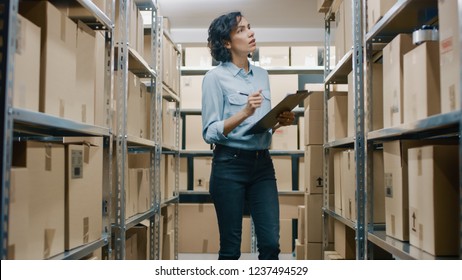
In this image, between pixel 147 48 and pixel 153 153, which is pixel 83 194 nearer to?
pixel 153 153

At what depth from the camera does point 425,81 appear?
1.30 meters

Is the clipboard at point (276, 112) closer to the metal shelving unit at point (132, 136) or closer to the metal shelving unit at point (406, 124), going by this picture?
the metal shelving unit at point (406, 124)

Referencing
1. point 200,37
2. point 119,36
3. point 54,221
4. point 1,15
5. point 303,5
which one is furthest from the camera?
point 200,37

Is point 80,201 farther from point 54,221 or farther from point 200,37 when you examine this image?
point 200,37

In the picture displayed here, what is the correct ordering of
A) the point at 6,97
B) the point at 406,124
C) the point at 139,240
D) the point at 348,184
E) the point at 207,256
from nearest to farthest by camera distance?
the point at 6,97, the point at 406,124, the point at 348,184, the point at 139,240, the point at 207,256

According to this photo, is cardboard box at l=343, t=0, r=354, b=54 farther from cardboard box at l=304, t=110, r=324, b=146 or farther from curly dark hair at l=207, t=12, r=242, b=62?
cardboard box at l=304, t=110, r=324, b=146

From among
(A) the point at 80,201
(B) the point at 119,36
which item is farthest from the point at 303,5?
(A) the point at 80,201

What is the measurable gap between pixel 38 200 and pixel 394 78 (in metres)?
1.16

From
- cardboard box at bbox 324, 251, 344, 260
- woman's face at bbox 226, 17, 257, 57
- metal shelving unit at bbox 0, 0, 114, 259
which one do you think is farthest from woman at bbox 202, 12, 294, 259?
cardboard box at bbox 324, 251, 344, 260

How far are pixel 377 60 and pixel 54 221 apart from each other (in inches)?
65.0

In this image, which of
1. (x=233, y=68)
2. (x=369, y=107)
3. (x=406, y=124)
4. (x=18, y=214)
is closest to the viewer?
(x=18, y=214)

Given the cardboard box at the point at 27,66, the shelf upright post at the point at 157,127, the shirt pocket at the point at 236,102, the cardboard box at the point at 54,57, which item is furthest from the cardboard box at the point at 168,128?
the cardboard box at the point at 27,66

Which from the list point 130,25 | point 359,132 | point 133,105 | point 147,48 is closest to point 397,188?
point 359,132

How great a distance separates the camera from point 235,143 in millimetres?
1826
